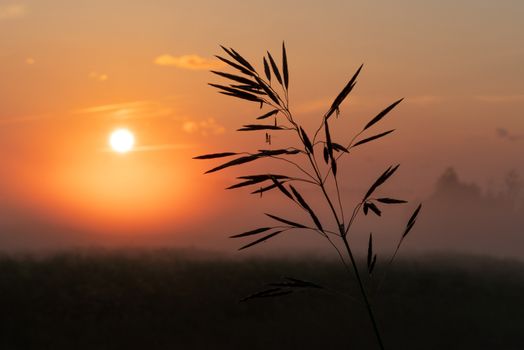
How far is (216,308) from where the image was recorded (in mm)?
23453

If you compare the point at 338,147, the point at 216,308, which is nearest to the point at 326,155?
the point at 338,147

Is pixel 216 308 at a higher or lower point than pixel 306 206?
higher

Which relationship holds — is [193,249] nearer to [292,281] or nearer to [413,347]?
[413,347]

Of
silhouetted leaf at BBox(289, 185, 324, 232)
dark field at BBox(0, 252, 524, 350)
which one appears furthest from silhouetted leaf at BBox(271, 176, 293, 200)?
dark field at BBox(0, 252, 524, 350)

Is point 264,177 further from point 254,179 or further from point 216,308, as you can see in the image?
point 216,308

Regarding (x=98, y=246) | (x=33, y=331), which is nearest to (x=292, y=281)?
(x=33, y=331)

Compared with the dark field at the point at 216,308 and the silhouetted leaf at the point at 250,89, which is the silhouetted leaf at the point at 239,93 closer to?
the silhouetted leaf at the point at 250,89

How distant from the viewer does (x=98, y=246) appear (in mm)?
28828

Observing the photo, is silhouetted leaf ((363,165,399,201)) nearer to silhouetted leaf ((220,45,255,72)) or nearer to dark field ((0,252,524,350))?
silhouetted leaf ((220,45,255,72))

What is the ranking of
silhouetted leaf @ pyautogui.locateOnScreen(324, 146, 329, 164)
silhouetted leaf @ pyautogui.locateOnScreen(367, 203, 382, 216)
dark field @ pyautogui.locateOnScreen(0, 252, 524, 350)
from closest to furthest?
silhouetted leaf @ pyautogui.locateOnScreen(324, 146, 329, 164) < silhouetted leaf @ pyautogui.locateOnScreen(367, 203, 382, 216) < dark field @ pyautogui.locateOnScreen(0, 252, 524, 350)

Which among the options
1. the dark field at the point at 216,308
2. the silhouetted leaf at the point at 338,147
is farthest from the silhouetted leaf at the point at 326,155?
the dark field at the point at 216,308

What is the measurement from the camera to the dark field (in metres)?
21.4

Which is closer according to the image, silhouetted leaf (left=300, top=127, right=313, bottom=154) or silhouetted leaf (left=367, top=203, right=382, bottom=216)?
silhouetted leaf (left=300, top=127, right=313, bottom=154)

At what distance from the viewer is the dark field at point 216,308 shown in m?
21.4
